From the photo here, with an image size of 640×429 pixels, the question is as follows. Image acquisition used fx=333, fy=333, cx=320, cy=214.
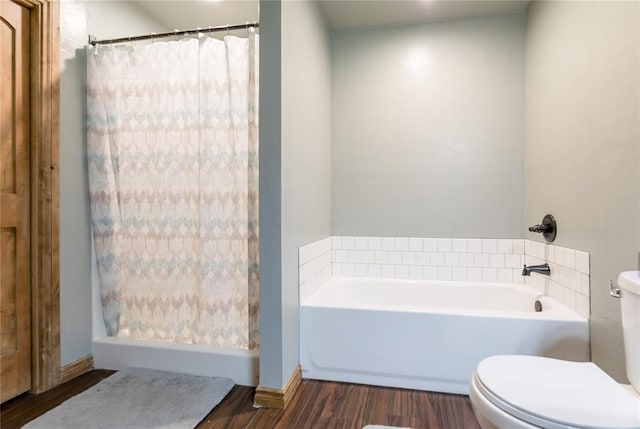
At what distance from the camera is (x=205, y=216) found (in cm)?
198

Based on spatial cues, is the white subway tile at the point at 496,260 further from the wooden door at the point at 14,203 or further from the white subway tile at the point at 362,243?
the wooden door at the point at 14,203

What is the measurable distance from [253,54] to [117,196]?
48.6 inches

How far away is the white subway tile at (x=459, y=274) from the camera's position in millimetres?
2576

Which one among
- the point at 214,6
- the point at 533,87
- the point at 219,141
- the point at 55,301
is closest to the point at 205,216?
the point at 219,141

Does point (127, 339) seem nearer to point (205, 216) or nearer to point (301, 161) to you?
point (205, 216)

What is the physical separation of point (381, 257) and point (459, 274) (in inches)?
23.9

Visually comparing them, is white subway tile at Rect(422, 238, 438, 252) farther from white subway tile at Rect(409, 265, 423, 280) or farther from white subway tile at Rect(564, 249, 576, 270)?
white subway tile at Rect(564, 249, 576, 270)

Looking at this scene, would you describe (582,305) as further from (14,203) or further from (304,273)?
(14,203)

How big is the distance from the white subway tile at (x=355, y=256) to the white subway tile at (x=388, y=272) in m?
0.21

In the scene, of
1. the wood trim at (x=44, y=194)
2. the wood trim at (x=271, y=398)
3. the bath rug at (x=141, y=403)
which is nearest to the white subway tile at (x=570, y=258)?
the wood trim at (x=271, y=398)

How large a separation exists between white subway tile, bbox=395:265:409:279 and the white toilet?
4.42 ft

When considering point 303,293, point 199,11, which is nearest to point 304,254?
point 303,293

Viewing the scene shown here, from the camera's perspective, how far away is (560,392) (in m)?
1.09

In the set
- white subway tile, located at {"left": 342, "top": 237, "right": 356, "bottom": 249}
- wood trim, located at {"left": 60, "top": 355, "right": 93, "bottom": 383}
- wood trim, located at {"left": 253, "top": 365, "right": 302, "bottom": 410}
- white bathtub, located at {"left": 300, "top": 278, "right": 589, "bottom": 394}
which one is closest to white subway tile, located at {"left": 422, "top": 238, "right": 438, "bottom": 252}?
white subway tile, located at {"left": 342, "top": 237, "right": 356, "bottom": 249}
